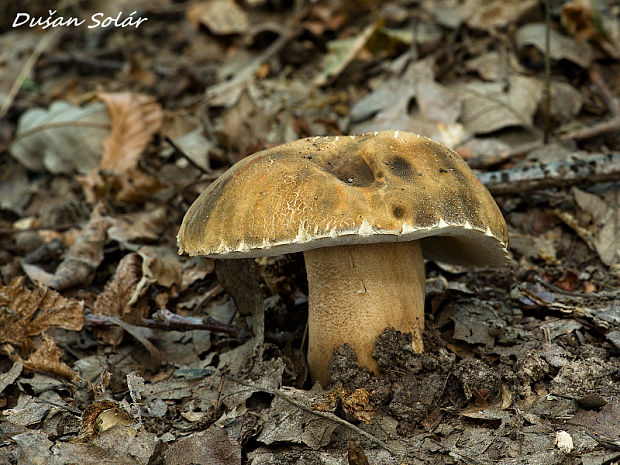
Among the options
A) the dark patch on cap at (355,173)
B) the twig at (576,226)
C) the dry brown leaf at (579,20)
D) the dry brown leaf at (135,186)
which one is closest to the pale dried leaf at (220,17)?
the dry brown leaf at (135,186)

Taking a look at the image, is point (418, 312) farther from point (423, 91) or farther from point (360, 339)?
point (423, 91)

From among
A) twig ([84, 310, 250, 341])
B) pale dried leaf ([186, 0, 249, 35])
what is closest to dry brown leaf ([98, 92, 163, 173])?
pale dried leaf ([186, 0, 249, 35])

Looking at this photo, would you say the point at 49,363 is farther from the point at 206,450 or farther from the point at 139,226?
the point at 139,226

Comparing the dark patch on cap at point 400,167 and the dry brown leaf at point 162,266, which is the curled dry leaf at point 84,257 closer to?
the dry brown leaf at point 162,266

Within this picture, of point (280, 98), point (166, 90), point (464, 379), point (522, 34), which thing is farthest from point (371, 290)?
point (166, 90)

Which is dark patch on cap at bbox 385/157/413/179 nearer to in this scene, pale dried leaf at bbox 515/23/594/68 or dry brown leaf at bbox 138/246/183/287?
dry brown leaf at bbox 138/246/183/287

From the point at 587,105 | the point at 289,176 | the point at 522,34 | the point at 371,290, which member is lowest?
the point at 587,105

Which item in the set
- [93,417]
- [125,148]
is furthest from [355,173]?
[125,148]
